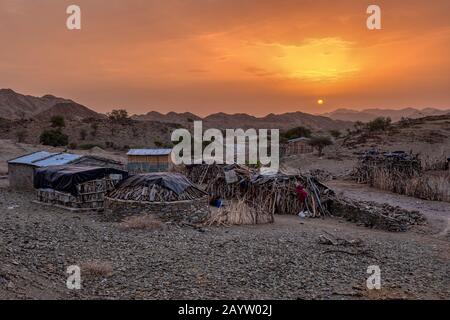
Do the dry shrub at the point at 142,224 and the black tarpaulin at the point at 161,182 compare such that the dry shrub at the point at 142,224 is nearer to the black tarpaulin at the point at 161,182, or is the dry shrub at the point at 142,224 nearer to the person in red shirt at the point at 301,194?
the black tarpaulin at the point at 161,182

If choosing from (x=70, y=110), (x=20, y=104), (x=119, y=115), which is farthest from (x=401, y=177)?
(x=20, y=104)

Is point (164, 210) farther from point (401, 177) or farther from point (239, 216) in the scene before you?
point (401, 177)

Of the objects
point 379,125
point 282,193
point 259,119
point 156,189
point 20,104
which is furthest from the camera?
point 259,119

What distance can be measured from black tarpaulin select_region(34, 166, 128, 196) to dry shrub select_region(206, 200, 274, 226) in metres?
4.68

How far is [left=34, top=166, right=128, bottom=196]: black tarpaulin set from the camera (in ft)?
53.1

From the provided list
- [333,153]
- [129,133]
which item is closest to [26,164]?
[333,153]

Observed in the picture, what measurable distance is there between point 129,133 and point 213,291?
50947mm

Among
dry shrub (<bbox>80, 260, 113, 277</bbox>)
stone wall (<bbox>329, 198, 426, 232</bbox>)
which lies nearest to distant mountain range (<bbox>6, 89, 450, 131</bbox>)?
stone wall (<bbox>329, 198, 426, 232</bbox>)

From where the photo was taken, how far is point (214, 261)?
9945 millimetres

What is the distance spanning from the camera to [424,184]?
67.3 ft

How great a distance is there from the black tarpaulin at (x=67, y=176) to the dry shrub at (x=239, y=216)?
15.4ft

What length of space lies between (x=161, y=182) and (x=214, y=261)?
552cm

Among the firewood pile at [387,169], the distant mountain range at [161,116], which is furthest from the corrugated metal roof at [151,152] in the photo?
the distant mountain range at [161,116]

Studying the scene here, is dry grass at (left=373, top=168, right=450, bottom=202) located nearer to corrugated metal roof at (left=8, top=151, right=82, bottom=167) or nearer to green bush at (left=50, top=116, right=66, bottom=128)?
corrugated metal roof at (left=8, top=151, right=82, bottom=167)
